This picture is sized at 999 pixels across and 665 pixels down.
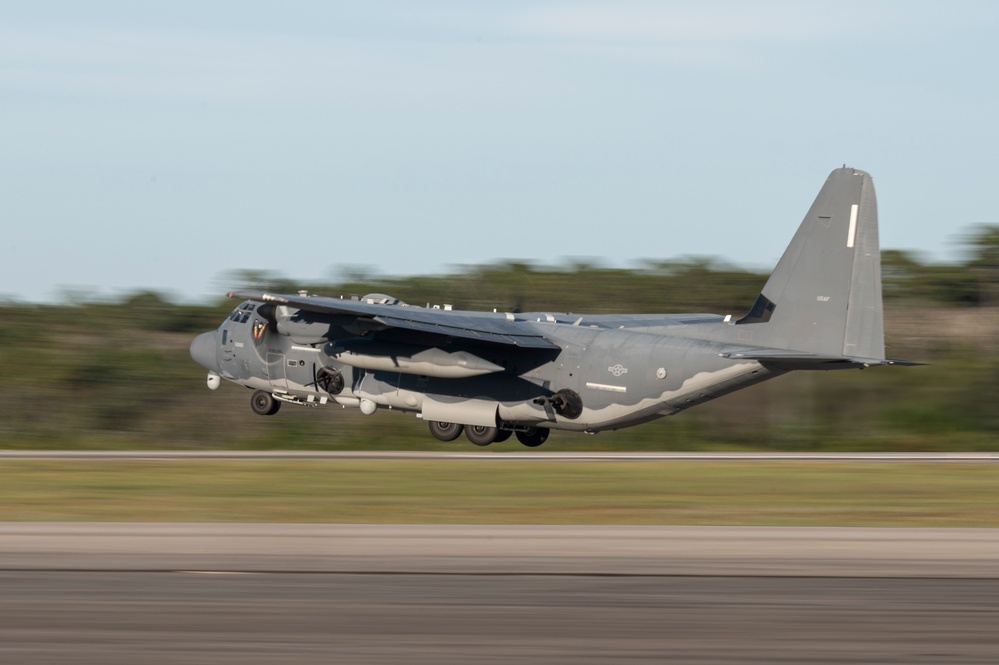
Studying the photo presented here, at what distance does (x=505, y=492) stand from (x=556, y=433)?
51.2ft

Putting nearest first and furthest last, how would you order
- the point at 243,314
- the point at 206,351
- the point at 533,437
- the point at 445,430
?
the point at 533,437 → the point at 445,430 → the point at 243,314 → the point at 206,351

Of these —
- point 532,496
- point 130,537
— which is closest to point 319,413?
point 532,496

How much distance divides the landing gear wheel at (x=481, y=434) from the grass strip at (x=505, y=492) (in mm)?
3838

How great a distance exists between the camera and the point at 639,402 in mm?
31766

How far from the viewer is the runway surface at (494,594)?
34.3 ft

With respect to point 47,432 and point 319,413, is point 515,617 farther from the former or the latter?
point 47,432

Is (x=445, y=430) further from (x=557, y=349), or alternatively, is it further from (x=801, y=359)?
(x=801, y=359)

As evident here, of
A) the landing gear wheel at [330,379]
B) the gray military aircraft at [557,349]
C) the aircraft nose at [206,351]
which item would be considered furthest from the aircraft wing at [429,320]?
the aircraft nose at [206,351]

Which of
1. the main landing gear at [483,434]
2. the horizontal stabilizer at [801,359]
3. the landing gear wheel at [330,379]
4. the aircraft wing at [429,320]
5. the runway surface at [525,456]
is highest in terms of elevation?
the aircraft wing at [429,320]

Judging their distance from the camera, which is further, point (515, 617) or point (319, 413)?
point (319, 413)

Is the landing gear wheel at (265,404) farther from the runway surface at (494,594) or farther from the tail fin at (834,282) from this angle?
the runway surface at (494,594)

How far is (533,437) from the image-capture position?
3609 centimetres

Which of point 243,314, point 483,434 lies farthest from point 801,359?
point 243,314

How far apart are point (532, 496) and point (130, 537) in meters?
9.33
